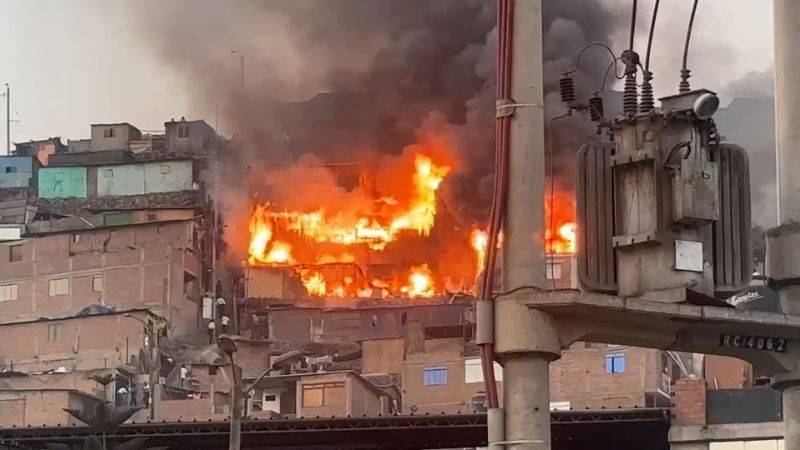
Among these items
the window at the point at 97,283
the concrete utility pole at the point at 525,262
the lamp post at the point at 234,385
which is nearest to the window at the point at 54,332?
the window at the point at 97,283

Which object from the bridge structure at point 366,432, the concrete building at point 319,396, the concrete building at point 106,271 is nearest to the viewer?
the bridge structure at point 366,432

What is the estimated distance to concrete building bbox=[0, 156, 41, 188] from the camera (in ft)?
323

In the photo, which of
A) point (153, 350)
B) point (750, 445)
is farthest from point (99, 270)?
point (750, 445)

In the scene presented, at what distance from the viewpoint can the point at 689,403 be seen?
54.5 meters

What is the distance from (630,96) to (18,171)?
9177 centimetres

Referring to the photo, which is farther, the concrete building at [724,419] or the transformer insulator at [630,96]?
the concrete building at [724,419]

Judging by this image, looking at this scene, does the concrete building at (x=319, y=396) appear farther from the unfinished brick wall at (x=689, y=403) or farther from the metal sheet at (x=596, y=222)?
the metal sheet at (x=596, y=222)

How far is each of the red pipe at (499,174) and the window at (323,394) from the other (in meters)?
57.5

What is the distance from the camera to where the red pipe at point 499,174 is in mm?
10297

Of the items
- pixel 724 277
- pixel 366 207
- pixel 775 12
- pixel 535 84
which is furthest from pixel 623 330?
pixel 366 207

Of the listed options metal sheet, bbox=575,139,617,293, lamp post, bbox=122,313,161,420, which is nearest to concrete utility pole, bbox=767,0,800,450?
metal sheet, bbox=575,139,617,293

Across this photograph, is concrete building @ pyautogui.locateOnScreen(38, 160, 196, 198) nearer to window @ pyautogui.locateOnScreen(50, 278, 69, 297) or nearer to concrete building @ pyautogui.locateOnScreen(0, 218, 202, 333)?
concrete building @ pyautogui.locateOnScreen(0, 218, 202, 333)

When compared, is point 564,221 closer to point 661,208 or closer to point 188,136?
point 188,136

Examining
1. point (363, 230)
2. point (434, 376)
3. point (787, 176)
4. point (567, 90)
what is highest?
point (363, 230)
